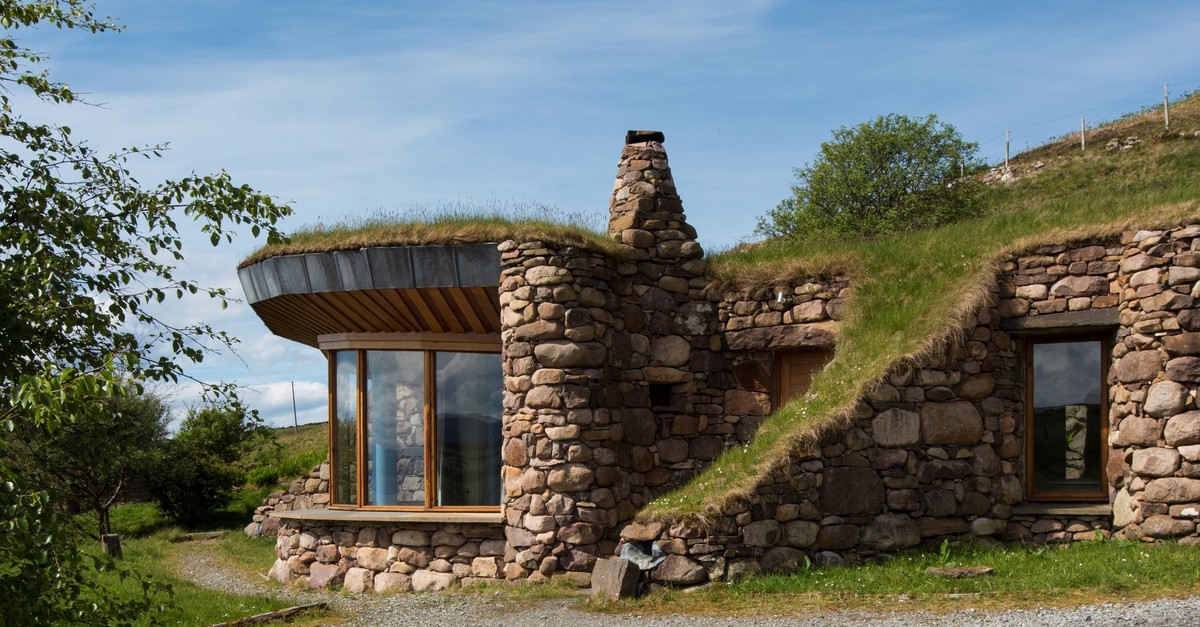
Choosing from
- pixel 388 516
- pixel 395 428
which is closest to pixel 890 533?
pixel 388 516

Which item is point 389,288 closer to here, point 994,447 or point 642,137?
point 642,137

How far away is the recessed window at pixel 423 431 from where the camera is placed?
41.6 feet

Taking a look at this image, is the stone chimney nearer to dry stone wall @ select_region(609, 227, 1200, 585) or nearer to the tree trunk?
dry stone wall @ select_region(609, 227, 1200, 585)

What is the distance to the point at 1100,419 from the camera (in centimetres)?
1150

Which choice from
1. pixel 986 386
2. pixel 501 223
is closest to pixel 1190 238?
pixel 986 386

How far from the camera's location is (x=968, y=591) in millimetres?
9156

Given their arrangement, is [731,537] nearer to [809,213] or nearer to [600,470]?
[600,470]

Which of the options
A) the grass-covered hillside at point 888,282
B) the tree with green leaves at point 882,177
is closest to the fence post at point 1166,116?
the tree with green leaves at point 882,177

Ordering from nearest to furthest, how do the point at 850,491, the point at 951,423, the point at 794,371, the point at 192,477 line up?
the point at 850,491
the point at 951,423
the point at 794,371
the point at 192,477

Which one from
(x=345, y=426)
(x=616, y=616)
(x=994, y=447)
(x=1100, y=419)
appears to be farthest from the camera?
(x=345, y=426)

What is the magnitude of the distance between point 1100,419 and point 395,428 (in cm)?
747

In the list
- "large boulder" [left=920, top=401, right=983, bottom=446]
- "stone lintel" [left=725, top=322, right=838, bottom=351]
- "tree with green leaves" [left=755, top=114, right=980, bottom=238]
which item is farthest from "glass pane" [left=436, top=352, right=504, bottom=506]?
"tree with green leaves" [left=755, top=114, right=980, bottom=238]

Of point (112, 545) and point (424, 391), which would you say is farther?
point (112, 545)

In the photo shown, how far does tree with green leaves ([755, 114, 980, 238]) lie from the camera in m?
29.5
